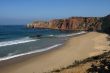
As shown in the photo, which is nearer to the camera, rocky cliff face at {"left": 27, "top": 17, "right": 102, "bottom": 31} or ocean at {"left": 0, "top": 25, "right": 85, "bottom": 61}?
ocean at {"left": 0, "top": 25, "right": 85, "bottom": 61}

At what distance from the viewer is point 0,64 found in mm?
19656

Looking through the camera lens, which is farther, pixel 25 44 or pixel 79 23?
pixel 79 23

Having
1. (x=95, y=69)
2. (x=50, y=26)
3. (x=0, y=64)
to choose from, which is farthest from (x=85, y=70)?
(x=50, y=26)

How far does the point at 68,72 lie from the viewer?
1166cm

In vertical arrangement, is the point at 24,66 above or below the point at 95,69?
below

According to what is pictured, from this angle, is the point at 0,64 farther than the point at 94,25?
No

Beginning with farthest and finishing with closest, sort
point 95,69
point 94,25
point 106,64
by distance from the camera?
point 94,25 < point 106,64 < point 95,69

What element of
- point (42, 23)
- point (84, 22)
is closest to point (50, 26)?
point (42, 23)

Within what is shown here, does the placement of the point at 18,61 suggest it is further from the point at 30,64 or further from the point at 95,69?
the point at 95,69

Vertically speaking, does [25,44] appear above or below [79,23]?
above

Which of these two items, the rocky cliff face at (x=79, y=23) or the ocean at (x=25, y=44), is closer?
the ocean at (x=25, y=44)

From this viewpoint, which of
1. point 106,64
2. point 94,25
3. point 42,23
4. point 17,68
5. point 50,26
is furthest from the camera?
point 42,23

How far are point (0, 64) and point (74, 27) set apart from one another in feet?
340

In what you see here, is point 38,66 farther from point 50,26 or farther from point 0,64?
point 50,26
